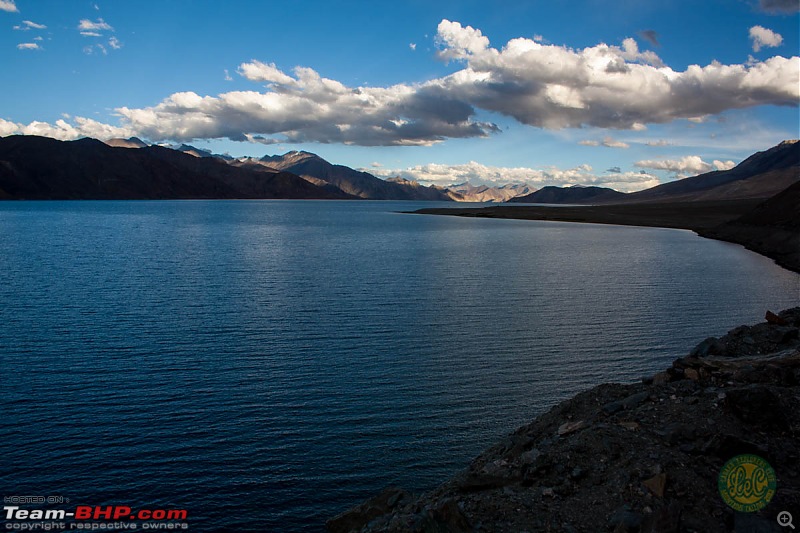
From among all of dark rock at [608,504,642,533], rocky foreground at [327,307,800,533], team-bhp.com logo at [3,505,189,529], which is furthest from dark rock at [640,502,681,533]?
team-bhp.com logo at [3,505,189,529]

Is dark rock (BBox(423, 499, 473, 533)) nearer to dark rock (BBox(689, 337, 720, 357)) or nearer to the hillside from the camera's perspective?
dark rock (BBox(689, 337, 720, 357))

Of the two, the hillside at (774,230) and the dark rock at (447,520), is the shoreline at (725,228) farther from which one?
the dark rock at (447,520)

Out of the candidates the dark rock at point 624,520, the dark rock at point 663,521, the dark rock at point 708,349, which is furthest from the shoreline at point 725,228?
the dark rock at point 624,520

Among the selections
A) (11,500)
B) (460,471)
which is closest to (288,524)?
(460,471)

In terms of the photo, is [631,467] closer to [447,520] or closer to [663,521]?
[663,521]

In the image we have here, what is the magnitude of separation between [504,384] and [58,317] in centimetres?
2672

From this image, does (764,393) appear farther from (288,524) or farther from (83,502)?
(83,502)

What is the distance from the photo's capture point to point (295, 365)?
81.5ft

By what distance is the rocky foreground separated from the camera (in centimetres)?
1106

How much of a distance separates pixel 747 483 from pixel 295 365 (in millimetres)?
17875

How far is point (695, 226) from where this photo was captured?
14525 cm

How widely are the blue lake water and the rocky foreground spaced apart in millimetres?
2476

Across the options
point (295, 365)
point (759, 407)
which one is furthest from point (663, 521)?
point (295, 365)

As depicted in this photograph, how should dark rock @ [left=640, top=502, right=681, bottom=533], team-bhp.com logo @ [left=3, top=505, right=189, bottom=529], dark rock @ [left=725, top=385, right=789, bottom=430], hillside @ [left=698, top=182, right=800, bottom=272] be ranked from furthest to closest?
hillside @ [left=698, top=182, right=800, bottom=272]
team-bhp.com logo @ [left=3, top=505, right=189, bottom=529]
dark rock @ [left=725, top=385, right=789, bottom=430]
dark rock @ [left=640, top=502, right=681, bottom=533]
